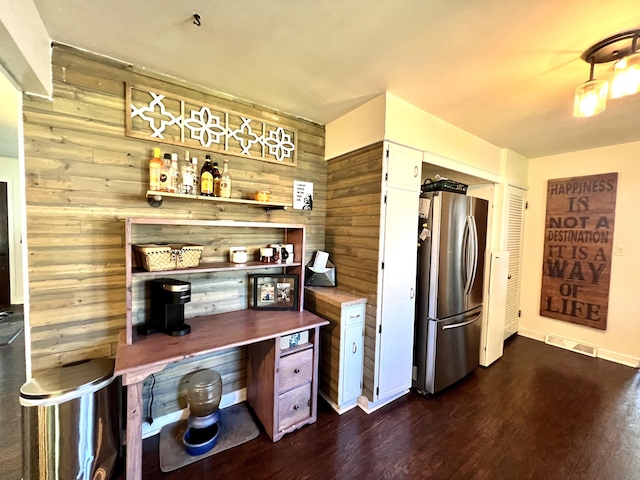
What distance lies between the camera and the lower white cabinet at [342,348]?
6.61 ft

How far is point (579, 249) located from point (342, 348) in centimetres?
334

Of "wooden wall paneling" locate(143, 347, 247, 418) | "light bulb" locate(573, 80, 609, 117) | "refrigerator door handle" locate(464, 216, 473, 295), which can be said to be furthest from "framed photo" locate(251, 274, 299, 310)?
"light bulb" locate(573, 80, 609, 117)

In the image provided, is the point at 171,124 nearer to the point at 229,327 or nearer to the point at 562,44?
the point at 229,327

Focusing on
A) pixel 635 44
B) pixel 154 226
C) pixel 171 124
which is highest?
pixel 635 44

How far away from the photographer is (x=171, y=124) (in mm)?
1810

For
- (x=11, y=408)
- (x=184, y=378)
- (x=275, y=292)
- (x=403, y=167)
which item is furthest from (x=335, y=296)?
(x=11, y=408)

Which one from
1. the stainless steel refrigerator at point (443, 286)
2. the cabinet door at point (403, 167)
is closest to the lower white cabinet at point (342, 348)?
the stainless steel refrigerator at point (443, 286)

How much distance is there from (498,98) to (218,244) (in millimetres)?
2419

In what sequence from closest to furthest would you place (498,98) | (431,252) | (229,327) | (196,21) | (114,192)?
(196,21) → (114,192) → (229,327) → (498,98) → (431,252)

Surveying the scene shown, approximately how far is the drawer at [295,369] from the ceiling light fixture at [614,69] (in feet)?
7.63

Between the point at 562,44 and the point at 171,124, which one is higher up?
the point at 562,44

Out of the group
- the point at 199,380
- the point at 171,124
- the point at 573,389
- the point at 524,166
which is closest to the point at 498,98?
the point at 524,166

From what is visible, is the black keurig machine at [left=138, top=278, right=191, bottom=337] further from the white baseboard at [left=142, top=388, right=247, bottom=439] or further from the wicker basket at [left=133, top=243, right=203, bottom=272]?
the white baseboard at [left=142, top=388, right=247, bottom=439]

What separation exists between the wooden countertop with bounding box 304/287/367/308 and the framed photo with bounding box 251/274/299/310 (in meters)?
0.22
